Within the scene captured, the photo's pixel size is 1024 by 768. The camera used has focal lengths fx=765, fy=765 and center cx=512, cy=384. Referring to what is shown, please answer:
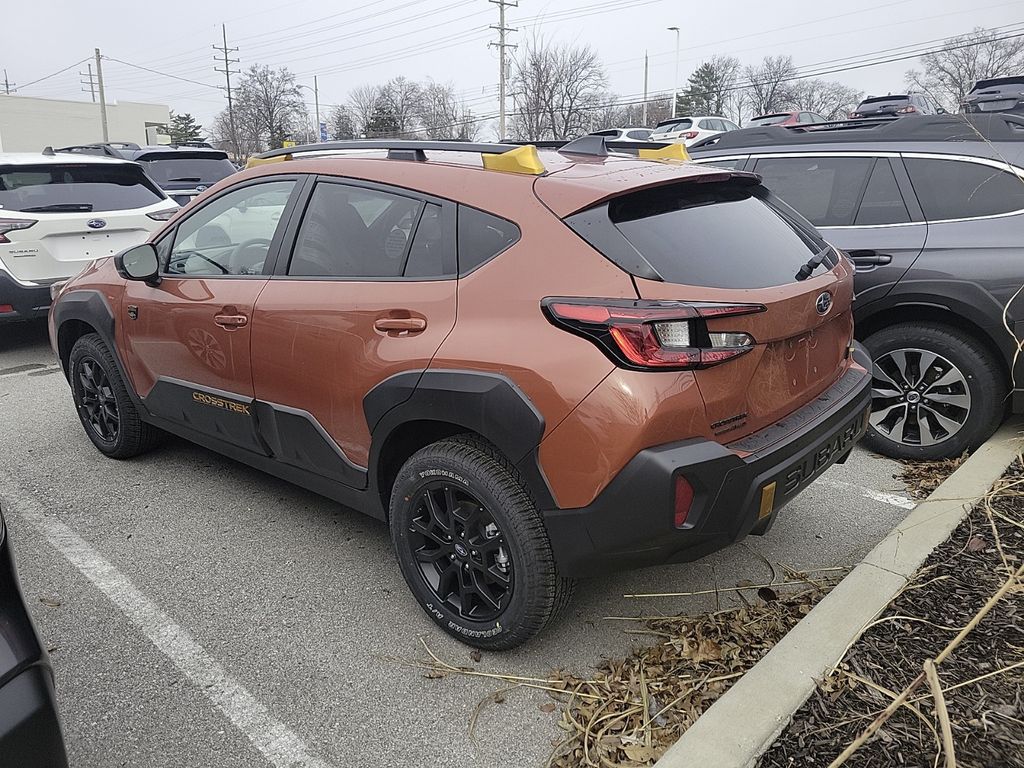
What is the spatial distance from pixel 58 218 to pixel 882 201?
21.1ft

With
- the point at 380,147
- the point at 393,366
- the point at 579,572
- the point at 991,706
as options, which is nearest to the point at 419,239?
the point at 393,366

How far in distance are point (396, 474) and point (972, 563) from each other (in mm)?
2220

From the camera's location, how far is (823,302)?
109 inches

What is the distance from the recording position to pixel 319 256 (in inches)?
123

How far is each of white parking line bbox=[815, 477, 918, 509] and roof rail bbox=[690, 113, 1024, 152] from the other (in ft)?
6.13

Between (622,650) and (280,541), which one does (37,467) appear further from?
(622,650)

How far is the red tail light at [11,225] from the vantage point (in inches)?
250

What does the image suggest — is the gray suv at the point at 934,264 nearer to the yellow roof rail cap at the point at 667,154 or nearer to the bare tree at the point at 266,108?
the yellow roof rail cap at the point at 667,154

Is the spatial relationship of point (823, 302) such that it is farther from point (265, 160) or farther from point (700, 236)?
point (265, 160)

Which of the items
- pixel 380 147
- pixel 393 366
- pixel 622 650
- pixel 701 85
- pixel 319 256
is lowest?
pixel 622 650

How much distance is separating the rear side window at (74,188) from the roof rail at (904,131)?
5483mm

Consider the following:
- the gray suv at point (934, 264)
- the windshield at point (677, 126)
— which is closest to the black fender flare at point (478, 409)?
the gray suv at point (934, 264)

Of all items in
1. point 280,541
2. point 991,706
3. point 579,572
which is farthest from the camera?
point 280,541

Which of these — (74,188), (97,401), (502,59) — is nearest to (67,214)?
(74,188)
